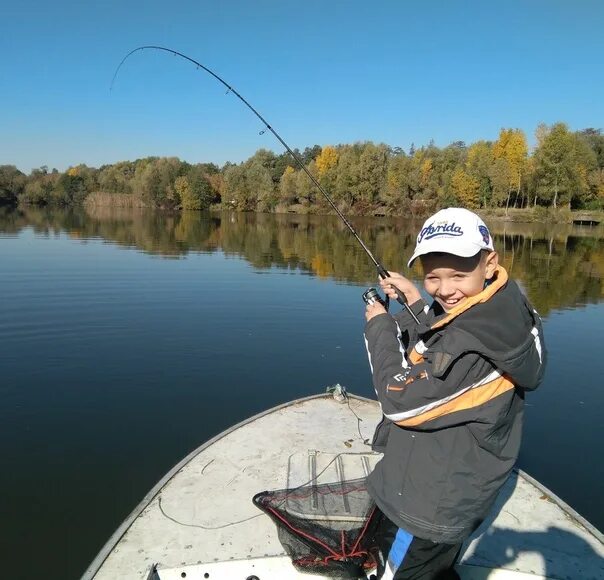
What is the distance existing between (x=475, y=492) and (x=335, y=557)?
5.11 feet

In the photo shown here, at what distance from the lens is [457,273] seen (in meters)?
2.24

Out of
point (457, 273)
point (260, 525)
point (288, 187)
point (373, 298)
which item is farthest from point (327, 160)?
point (457, 273)

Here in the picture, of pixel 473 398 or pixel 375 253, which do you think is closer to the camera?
pixel 473 398

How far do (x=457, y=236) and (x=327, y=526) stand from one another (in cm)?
265

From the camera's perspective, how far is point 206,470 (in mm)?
4734

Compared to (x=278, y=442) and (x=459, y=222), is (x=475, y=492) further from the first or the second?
(x=278, y=442)

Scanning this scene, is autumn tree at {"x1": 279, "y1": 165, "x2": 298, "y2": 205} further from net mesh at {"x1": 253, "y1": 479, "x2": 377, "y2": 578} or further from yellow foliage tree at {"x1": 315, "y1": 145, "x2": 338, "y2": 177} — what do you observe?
net mesh at {"x1": 253, "y1": 479, "x2": 377, "y2": 578}

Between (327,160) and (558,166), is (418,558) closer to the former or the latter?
(558,166)

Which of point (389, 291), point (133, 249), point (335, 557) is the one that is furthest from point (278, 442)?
point (133, 249)

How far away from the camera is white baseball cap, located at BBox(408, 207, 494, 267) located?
2135mm

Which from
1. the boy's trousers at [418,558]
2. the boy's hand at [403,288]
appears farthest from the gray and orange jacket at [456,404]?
the boy's hand at [403,288]

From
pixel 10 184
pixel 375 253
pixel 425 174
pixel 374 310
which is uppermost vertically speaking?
pixel 425 174

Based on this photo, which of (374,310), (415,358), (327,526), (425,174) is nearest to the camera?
(415,358)

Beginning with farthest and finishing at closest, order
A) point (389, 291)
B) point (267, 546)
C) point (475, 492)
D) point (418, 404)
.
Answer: point (267, 546), point (389, 291), point (475, 492), point (418, 404)
